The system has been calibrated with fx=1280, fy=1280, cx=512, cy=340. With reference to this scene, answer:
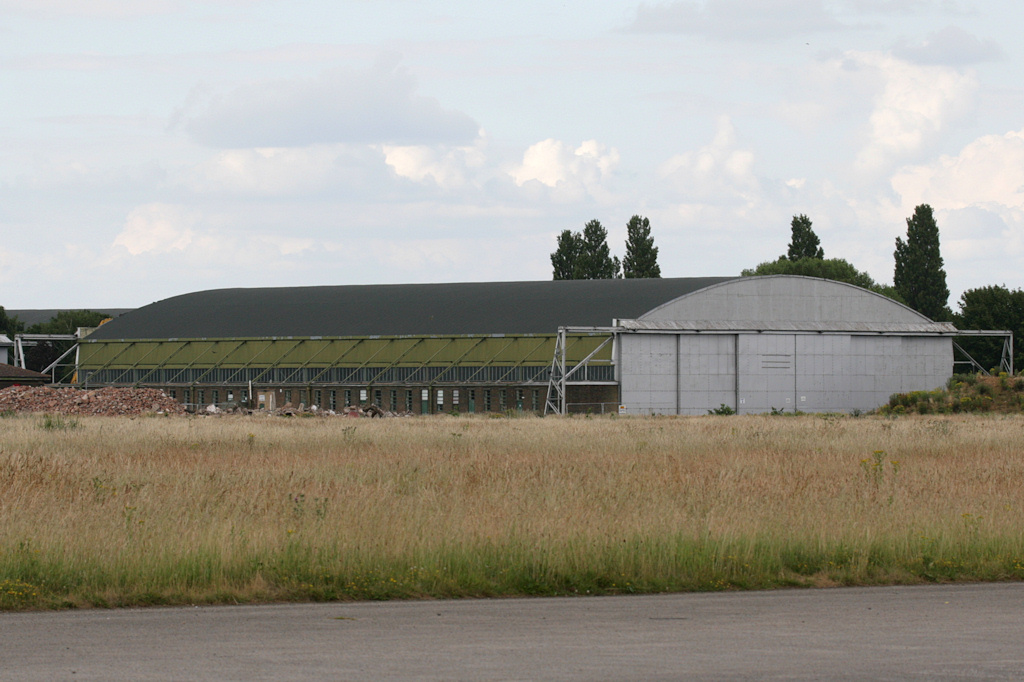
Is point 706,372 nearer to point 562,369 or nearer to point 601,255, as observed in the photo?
point 562,369

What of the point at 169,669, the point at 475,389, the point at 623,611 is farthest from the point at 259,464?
the point at 475,389

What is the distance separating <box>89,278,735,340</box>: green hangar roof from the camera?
80438mm

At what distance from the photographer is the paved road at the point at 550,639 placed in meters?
10.4

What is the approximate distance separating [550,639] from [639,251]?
393 ft

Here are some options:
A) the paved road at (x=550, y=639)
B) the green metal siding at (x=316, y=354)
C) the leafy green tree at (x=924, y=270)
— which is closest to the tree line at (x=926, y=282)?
the leafy green tree at (x=924, y=270)

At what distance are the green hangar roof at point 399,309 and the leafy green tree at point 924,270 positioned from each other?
39282mm

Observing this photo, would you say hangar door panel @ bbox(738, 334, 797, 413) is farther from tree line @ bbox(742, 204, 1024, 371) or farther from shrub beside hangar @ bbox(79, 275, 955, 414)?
tree line @ bbox(742, 204, 1024, 371)

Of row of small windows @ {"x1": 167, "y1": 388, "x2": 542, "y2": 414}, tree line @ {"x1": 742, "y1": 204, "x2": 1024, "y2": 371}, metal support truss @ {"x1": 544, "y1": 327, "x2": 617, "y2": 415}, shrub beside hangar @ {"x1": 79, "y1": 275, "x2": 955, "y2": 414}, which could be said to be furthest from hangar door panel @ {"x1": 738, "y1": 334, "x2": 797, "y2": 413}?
tree line @ {"x1": 742, "y1": 204, "x2": 1024, "y2": 371}

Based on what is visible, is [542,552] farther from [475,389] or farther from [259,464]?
[475,389]

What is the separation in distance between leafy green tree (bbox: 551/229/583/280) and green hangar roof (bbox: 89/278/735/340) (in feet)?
121

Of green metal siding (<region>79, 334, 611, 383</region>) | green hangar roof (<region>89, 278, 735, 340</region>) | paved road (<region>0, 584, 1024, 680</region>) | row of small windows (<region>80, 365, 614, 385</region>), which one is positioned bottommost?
paved road (<region>0, 584, 1024, 680</region>)

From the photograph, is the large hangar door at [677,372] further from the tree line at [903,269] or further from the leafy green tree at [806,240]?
the leafy green tree at [806,240]

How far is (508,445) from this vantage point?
3256cm

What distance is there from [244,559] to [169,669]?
4349 millimetres
